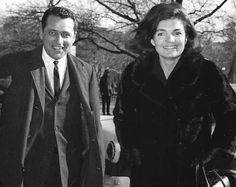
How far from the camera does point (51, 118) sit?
2846mm

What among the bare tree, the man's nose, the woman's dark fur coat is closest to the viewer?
the woman's dark fur coat

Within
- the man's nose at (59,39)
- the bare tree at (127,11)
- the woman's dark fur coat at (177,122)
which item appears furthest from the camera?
the bare tree at (127,11)

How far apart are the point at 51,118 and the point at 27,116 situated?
17cm

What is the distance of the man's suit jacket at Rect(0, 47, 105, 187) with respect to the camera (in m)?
2.73

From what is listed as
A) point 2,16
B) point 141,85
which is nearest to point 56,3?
point 2,16

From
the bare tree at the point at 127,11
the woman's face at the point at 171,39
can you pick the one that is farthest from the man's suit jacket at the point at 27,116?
the bare tree at the point at 127,11

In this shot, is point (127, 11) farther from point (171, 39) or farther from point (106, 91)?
point (171, 39)

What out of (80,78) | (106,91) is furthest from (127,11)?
(80,78)

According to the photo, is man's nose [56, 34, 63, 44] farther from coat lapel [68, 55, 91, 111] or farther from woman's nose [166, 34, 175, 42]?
woman's nose [166, 34, 175, 42]

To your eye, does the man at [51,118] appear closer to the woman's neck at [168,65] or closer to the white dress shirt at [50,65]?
the white dress shirt at [50,65]

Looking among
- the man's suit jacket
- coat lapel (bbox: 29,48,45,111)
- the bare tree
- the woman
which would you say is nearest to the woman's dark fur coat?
the woman

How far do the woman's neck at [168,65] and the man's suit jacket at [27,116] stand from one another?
→ 0.57 m

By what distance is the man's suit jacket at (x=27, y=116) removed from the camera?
2734 millimetres

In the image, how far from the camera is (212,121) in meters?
2.76
